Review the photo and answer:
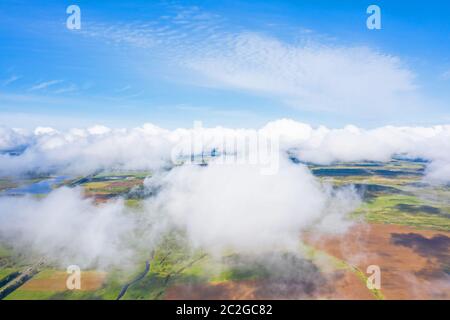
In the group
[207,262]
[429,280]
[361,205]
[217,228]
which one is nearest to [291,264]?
[207,262]

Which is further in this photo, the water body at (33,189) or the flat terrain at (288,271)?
the water body at (33,189)

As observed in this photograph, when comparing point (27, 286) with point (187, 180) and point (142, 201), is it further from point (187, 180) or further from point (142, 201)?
point (187, 180)

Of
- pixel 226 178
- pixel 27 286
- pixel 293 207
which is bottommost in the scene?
pixel 27 286

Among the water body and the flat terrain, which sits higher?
the water body

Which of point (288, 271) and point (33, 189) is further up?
point (33, 189)

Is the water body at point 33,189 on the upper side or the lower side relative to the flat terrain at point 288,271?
upper

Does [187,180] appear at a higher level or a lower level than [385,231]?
higher

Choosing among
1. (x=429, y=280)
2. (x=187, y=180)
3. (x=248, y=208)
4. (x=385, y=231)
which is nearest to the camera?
(x=429, y=280)

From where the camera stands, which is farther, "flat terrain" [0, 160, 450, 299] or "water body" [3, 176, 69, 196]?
"water body" [3, 176, 69, 196]

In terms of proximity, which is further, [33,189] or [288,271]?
[33,189]
